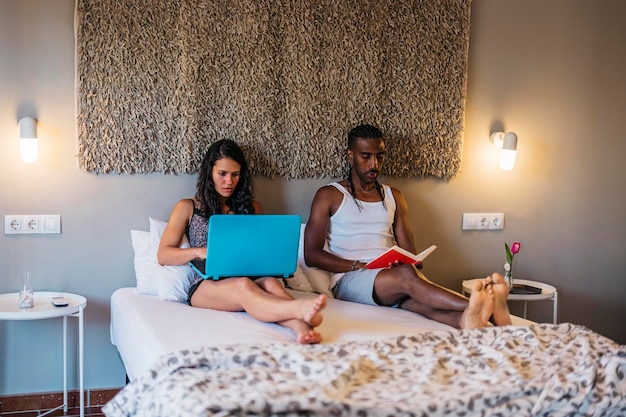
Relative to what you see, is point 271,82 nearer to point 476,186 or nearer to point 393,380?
point 476,186

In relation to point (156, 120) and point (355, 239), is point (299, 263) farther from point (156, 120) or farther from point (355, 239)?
point (156, 120)

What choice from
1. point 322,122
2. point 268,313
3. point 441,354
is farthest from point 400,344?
point 322,122

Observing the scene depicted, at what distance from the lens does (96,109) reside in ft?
→ 10.3

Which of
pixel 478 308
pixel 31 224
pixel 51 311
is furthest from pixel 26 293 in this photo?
pixel 478 308

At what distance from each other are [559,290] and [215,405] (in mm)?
2672

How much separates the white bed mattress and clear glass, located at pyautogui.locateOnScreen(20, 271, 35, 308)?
0.34 meters

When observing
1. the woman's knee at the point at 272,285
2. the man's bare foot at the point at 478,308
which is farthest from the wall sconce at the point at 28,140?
the man's bare foot at the point at 478,308

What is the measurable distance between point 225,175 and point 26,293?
0.94 m

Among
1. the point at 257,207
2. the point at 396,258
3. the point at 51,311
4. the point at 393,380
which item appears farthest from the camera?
the point at 257,207

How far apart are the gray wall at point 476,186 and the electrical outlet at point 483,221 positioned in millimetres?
41

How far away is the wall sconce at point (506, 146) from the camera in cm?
361

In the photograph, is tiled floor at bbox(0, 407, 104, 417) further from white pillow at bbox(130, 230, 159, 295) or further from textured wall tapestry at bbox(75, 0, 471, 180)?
textured wall tapestry at bbox(75, 0, 471, 180)

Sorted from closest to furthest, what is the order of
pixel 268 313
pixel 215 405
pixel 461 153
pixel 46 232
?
pixel 215 405 < pixel 268 313 < pixel 46 232 < pixel 461 153

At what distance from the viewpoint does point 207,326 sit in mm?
2568
